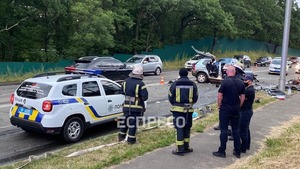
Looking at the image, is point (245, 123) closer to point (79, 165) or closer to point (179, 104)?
point (179, 104)

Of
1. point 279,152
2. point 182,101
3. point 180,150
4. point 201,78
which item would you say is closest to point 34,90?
point 182,101

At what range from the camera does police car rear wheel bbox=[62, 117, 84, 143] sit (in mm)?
7879

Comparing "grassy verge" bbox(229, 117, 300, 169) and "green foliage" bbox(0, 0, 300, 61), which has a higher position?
"green foliage" bbox(0, 0, 300, 61)

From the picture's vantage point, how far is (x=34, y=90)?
7809 mm

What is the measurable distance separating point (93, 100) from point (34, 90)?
1461mm

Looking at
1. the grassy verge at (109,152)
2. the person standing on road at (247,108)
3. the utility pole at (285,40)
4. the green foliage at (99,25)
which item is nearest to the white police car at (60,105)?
the grassy verge at (109,152)

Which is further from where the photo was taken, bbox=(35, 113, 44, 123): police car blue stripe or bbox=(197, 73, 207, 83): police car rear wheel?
bbox=(197, 73, 207, 83): police car rear wheel

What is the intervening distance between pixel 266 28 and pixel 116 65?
166ft

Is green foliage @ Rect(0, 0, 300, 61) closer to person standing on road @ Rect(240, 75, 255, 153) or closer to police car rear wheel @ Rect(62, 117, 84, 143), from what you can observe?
police car rear wheel @ Rect(62, 117, 84, 143)

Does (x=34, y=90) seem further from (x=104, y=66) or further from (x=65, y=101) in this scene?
(x=104, y=66)

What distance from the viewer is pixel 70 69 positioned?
1620cm

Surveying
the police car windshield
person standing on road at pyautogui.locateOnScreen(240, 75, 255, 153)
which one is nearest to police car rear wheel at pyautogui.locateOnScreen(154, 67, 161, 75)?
the police car windshield

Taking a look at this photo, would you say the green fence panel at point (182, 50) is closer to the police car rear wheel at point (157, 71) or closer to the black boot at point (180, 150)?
the police car rear wheel at point (157, 71)

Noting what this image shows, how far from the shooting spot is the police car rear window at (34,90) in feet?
25.2
